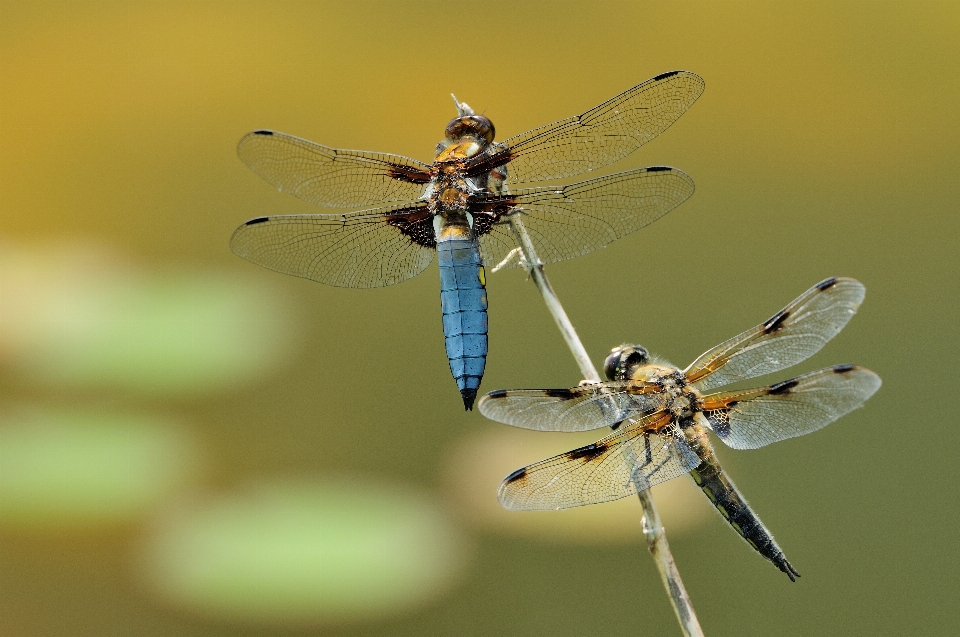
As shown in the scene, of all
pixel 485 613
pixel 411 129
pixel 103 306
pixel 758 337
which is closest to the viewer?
pixel 758 337

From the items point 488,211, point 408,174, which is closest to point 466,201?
point 488,211

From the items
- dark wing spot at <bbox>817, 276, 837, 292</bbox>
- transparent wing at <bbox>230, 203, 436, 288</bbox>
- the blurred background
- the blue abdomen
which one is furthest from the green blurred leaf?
dark wing spot at <bbox>817, 276, 837, 292</bbox>

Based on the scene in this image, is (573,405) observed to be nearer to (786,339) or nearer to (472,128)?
(786,339)

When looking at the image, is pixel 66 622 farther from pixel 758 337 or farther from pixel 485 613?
pixel 758 337

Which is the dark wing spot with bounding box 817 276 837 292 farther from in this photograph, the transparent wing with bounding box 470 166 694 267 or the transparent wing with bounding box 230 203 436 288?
the transparent wing with bounding box 230 203 436 288

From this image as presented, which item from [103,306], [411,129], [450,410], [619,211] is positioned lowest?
[619,211]

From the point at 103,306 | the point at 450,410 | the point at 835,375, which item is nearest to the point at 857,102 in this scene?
the point at 450,410
